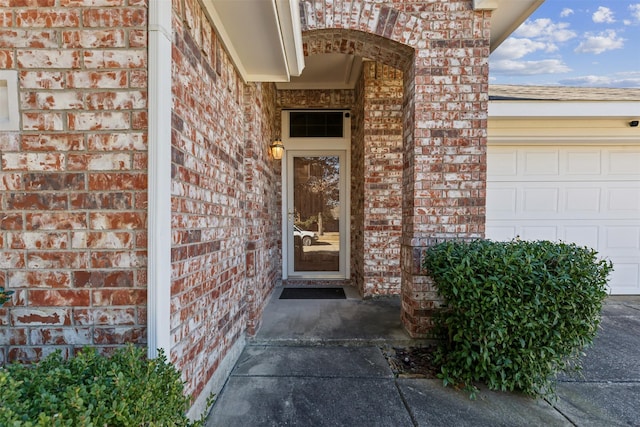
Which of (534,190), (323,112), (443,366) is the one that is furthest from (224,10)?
(534,190)

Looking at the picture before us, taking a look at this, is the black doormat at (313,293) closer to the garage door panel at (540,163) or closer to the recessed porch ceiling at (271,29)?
the recessed porch ceiling at (271,29)

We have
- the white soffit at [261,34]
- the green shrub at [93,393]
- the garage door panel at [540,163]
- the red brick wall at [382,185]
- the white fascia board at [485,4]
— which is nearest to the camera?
the green shrub at [93,393]

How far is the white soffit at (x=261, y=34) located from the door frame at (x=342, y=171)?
93.4 inches

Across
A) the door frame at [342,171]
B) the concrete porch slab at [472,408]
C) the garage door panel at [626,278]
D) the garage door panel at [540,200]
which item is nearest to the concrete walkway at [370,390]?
the concrete porch slab at [472,408]

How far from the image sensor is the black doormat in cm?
431

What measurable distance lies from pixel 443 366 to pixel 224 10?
9.98 ft

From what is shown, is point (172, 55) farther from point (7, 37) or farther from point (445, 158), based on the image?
point (445, 158)

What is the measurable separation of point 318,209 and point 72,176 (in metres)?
4.02

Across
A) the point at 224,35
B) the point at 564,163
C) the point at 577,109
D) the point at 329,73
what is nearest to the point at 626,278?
the point at 564,163

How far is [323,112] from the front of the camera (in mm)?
5180

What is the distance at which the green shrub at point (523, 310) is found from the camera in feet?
6.77

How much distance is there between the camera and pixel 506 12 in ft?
9.33

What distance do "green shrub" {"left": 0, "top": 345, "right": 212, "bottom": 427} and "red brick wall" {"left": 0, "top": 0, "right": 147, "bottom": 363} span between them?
275 mm

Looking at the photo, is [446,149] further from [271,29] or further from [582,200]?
[582,200]
